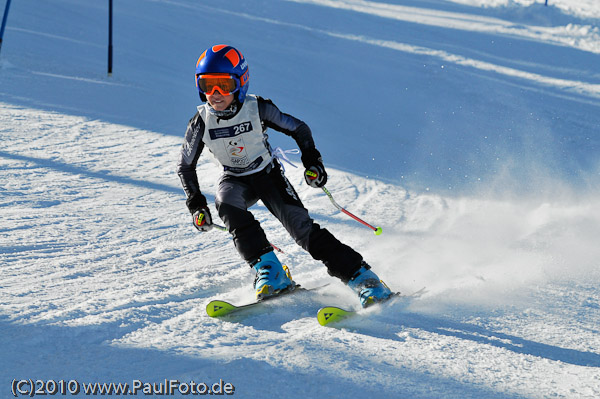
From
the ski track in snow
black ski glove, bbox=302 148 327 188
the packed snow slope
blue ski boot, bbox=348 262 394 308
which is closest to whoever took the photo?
the ski track in snow

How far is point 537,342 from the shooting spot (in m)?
3.26

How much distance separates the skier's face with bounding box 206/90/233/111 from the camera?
12.3 feet

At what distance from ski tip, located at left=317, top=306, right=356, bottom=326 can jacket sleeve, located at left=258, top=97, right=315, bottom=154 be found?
118 cm

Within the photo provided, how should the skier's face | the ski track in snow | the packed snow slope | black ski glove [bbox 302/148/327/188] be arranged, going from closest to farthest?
the ski track in snow
the packed snow slope
the skier's face
black ski glove [bbox 302/148/327/188]

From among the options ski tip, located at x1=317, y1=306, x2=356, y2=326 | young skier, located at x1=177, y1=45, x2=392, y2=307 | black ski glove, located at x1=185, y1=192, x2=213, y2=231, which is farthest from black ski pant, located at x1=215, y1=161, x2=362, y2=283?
ski tip, located at x1=317, y1=306, x2=356, y2=326

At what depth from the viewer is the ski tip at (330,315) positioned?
3311mm

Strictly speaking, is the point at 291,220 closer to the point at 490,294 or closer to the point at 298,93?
the point at 490,294

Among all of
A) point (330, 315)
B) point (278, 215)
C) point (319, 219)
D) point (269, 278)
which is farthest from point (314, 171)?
point (319, 219)

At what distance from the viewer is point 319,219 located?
19.0 ft

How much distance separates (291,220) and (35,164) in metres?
Result: 3.92

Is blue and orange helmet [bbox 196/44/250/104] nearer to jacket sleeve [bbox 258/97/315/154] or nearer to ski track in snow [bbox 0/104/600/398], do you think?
jacket sleeve [bbox 258/97/315/154]

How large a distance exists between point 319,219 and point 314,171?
192 cm

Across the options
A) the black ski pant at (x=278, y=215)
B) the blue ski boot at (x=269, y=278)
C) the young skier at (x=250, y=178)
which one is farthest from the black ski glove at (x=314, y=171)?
the blue ski boot at (x=269, y=278)

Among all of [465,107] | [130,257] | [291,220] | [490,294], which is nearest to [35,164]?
[130,257]
